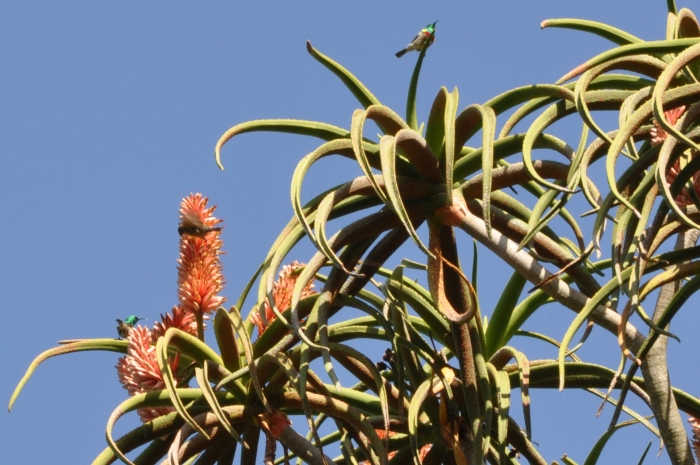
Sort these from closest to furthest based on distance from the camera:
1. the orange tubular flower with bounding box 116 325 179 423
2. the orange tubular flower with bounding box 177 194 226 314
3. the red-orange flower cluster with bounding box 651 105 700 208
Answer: the red-orange flower cluster with bounding box 651 105 700 208, the orange tubular flower with bounding box 116 325 179 423, the orange tubular flower with bounding box 177 194 226 314

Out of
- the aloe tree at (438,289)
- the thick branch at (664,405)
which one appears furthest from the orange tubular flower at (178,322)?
the thick branch at (664,405)

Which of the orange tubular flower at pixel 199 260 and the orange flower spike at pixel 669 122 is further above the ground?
the orange flower spike at pixel 669 122

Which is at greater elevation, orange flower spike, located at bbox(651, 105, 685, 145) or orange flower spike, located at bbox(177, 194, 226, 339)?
orange flower spike, located at bbox(651, 105, 685, 145)

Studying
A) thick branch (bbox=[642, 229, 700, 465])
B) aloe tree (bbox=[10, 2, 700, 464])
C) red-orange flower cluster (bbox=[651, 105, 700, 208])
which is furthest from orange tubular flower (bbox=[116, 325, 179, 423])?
red-orange flower cluster (bbox=[651, 105, 700, 208])

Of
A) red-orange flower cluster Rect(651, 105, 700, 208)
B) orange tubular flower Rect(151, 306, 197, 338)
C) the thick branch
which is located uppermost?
red-orange flower cluster Rect(651, 105, 700, 208)

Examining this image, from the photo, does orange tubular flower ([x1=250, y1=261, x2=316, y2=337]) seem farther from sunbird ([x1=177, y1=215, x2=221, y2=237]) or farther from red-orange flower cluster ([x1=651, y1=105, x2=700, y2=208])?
red-orange flower cluster ([x1=651, y1=105, x2=700, y2=208])

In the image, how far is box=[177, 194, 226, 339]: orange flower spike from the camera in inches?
137

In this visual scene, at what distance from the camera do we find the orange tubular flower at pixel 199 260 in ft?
11.4

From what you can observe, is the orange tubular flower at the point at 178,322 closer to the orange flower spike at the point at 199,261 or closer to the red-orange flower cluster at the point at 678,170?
the orange flower spike at the point at 199,261

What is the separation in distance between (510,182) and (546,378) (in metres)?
0.66

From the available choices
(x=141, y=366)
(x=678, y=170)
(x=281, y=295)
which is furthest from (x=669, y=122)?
(x=141, y=366)

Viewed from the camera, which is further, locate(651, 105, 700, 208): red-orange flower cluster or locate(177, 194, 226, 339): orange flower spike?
locate(177, 194, 226, 339): orange flower spike

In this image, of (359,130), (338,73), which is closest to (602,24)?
(338,73)

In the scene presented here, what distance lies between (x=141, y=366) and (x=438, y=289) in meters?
0.96
